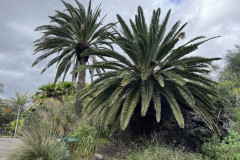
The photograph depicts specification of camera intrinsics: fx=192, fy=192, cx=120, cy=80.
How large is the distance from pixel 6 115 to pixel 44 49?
39580 millimetres

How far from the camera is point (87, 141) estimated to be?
24.2 ft

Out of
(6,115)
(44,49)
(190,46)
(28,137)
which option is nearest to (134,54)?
(190,46)

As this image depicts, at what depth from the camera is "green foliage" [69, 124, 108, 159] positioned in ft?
24.2

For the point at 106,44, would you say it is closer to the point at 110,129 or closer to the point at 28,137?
the point at 110,129

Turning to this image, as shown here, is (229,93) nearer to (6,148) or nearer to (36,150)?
(36,150)

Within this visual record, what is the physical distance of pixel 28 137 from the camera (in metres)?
6.69

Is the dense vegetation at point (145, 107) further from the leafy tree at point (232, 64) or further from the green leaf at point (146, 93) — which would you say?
the leafy tree at point (232, 64)

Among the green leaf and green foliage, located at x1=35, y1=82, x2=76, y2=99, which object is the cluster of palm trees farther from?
green foliage, located at x1=35, y1=82, x2=76, y2=99

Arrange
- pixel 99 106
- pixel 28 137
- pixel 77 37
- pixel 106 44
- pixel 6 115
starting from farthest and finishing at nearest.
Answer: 1. pixel 6 115
2. pixel 106 44
3. pixel 77 37
4. pixel 99 106
5. pixel 28 137

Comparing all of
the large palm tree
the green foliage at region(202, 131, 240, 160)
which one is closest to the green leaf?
the large palm tree

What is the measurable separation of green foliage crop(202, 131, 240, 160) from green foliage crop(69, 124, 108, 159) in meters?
3.85

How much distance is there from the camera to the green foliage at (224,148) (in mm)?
5992

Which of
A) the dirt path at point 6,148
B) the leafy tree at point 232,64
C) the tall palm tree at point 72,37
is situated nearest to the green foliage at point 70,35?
the tall palm tree at point 72,37

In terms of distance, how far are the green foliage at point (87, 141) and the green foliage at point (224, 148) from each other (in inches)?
152
